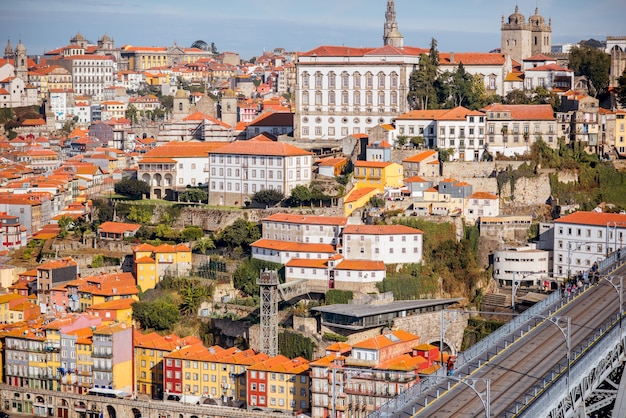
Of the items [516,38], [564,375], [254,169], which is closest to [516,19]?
[516,38]

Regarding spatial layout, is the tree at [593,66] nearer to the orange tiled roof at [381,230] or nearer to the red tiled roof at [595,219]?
the red tiled roof at [595,219]

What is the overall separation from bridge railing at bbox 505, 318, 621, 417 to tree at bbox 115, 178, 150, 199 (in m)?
30.0

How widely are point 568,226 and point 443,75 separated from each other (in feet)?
45.6

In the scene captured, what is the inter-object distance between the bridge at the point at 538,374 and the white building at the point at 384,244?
33.0ft

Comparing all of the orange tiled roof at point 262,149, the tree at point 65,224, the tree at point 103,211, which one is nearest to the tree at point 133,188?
the tree at point 103,211

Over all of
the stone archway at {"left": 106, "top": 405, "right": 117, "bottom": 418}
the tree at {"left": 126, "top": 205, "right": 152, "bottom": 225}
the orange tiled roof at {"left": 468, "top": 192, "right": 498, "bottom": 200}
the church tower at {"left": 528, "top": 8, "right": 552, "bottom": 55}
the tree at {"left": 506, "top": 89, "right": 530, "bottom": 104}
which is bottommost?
the stone archway at {"left": 106, "top": 405, "right": 117, "bottom": 418}

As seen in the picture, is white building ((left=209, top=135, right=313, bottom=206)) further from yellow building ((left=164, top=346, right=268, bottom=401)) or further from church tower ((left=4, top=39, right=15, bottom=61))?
church tower ((left=4, top=39, right=15, bottom=61))

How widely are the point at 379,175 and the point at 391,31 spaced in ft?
66.2

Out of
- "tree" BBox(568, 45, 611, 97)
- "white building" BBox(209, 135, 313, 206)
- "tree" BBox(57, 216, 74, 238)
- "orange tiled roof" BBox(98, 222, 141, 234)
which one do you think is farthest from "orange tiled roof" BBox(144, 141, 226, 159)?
"tree" BBox(568, 45, 611, 97)

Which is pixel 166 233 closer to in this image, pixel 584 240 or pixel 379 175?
pixel 379 175

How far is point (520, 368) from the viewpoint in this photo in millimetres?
32781

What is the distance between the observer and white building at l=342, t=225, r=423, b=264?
4909 cm

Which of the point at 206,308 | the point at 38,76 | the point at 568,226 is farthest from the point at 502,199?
the point at 38,76

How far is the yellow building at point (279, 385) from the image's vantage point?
43531 mm
